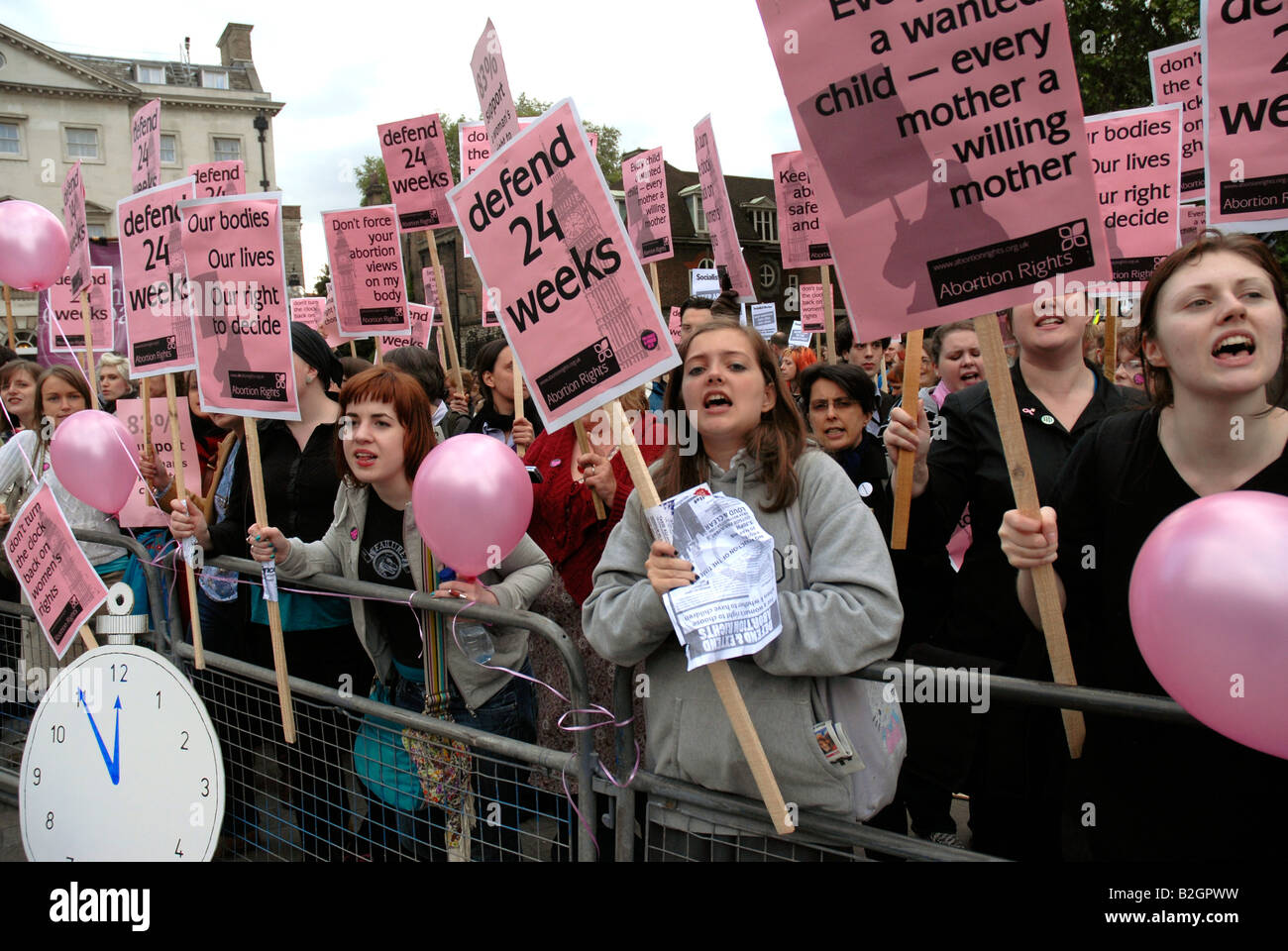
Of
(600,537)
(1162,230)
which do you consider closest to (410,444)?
(600,537)

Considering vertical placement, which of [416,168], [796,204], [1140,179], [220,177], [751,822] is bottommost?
[751,822]

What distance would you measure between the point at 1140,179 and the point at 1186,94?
1.06 meters

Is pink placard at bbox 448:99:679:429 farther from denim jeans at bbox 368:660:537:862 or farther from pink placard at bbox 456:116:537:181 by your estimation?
pink placard at bbox 456:116:537:181

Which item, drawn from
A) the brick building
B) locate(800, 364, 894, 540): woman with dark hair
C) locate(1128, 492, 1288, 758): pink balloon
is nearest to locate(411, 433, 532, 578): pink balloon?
locate(800, 364, 894, 540): woman with dark hair

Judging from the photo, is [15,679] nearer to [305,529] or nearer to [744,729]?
[305,529]

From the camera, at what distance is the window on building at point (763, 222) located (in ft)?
138

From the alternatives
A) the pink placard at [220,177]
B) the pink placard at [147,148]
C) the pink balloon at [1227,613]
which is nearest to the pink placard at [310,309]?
the pink placard at [220,177]

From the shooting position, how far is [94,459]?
3.87m

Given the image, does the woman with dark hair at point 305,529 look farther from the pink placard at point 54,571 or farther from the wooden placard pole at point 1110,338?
the wooden placard pole at point 1110,338

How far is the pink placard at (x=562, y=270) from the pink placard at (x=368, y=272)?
4150mm

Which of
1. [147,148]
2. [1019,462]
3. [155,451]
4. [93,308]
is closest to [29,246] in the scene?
[147,148]
